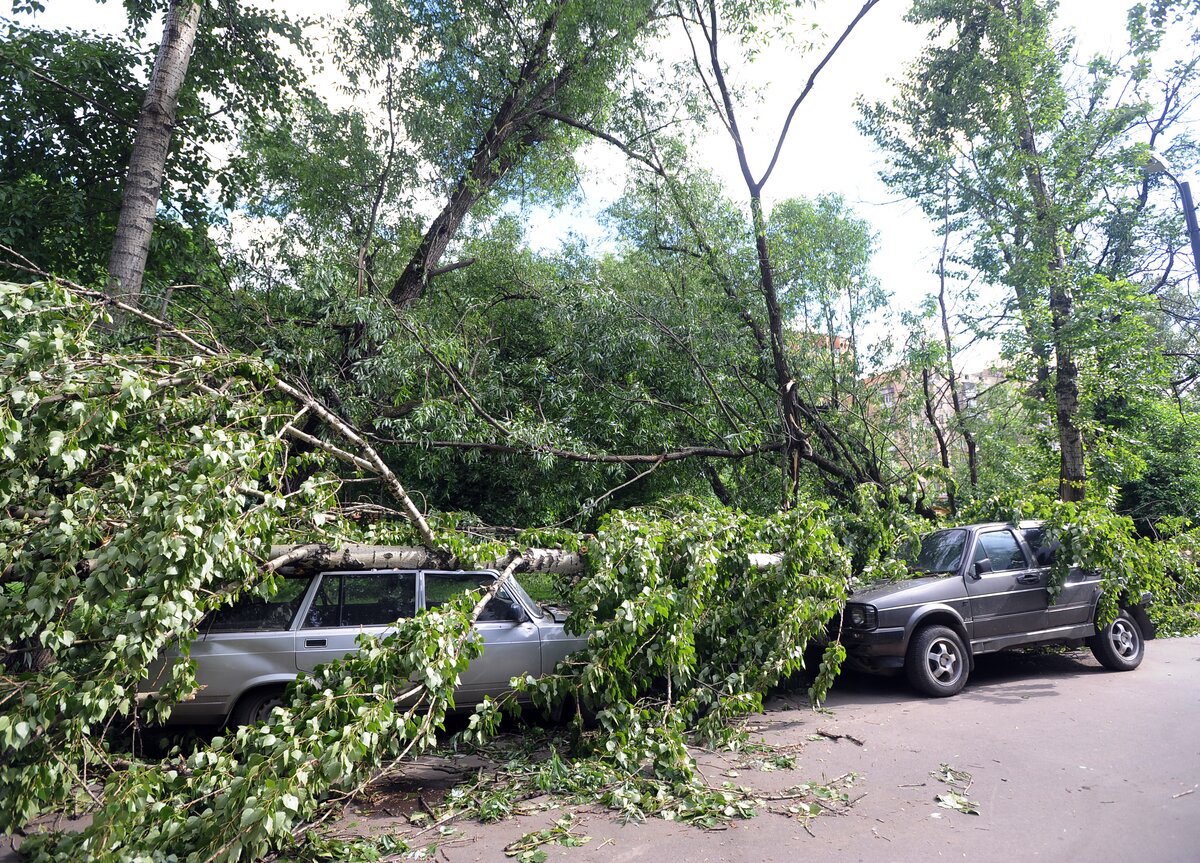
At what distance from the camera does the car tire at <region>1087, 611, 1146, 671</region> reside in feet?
26.5

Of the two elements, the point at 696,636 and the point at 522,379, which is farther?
the point at 522,379

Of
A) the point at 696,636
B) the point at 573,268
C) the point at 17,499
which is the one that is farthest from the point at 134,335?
the point at 573,268

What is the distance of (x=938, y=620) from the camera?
7480 mm

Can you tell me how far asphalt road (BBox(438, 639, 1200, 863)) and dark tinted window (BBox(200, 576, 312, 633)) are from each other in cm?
235

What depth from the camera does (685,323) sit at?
39.1 ft

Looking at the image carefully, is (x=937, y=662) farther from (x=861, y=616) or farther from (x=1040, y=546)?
(x=1040, y=546)

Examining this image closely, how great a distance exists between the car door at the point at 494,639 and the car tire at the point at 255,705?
1.32m

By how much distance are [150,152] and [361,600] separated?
6991 millimetres

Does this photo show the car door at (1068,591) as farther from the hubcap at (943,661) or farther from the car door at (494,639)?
the car door at (494,639)

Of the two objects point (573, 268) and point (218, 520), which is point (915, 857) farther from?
point (573, 268)

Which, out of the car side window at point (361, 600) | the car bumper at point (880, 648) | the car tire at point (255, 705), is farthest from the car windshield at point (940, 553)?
the car tire at point (255, 705)

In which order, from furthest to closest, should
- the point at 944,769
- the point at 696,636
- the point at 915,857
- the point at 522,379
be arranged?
the point at 522,379 → the point at 696,636 → the point at 944,769 → the point at 915,857

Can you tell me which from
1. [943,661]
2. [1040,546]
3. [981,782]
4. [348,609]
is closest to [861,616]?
[943,661]

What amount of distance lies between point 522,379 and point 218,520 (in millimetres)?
7045
